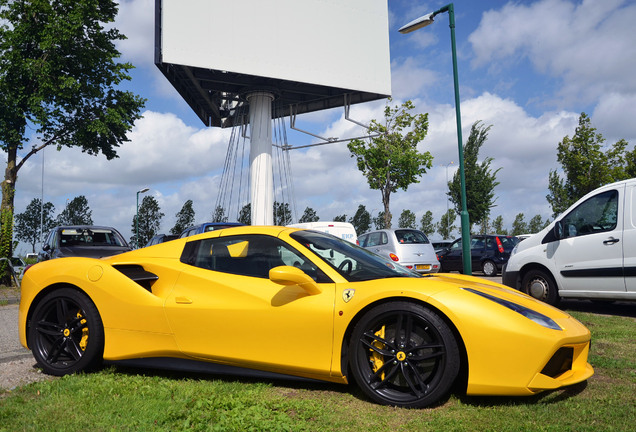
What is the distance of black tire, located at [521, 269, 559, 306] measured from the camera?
746 cm

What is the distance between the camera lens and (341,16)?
1069 inches

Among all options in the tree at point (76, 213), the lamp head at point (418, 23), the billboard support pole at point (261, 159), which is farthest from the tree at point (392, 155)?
the tree at point (76, 213)

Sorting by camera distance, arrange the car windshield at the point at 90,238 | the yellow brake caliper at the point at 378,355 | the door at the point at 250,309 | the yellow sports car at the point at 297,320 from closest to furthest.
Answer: the yellow sports car at the point at 297,320 → the yellow brake caliper at the point at 378,355 → the door at the point at 250,309 → the car windshield at the point at 90,238

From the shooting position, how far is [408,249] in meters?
13.1

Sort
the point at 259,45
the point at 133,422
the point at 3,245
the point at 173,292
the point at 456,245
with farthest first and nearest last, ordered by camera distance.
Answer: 1. the point at 259,45
2. the point at 456,245
3. the point at 3,245
4. the point at 173,292
5. the point at 133,422

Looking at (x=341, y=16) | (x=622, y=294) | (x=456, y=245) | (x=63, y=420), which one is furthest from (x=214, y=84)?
Result: (x=63, y=420)

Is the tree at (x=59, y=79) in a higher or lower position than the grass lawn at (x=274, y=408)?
higher

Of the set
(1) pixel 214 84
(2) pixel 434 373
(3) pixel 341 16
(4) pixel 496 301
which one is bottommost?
(2) pixel 434 373

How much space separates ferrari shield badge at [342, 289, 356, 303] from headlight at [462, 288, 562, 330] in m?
0.82

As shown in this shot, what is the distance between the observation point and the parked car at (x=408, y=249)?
13.0 metres

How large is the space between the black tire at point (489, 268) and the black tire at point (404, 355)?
1531cm

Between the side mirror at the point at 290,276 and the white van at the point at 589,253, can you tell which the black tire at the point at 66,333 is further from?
the white van at the point at 589,253

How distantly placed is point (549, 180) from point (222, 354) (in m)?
32.9

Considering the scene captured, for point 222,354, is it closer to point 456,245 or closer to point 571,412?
point 571,412
